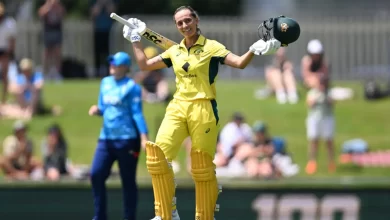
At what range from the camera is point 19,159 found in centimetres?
1562

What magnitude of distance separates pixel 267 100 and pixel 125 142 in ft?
28.5

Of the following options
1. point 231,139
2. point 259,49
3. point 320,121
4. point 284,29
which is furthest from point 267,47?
point 320,121

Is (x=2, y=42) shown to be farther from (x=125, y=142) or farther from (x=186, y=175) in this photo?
(x=125, y=142)

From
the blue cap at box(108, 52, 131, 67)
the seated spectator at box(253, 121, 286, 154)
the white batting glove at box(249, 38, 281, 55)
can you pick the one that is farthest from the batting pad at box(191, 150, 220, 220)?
the seated spectator at box(253, 121, 286, 154)

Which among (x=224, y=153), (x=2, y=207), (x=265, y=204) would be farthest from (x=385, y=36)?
(x=2, y=207)

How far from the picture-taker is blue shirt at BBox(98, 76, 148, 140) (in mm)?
10438

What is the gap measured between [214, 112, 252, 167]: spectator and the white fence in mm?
4970

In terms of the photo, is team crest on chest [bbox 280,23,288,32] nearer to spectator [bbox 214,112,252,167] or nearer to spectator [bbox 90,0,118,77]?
spectator [bbox 214,112,252,167]

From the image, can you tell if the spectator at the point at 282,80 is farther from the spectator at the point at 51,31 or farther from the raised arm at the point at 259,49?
the raised arm at the point at 259,49

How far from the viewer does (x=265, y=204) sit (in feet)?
39.6

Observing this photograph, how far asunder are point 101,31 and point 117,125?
33.7ft

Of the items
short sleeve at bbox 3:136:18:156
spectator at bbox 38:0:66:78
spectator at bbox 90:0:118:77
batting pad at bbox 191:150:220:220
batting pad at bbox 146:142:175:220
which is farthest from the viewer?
spectator at bbox 90:0:118:77

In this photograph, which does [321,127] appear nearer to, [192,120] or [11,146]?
[11,146]

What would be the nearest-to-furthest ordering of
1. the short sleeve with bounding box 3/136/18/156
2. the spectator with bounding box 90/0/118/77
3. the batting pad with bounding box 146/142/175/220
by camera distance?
1. the batting pad with bounding box 146/142/175/220
2. the short sleeve with bounding box 3/136/18/156
3. the spectator with bounding box 90/0/118/77
